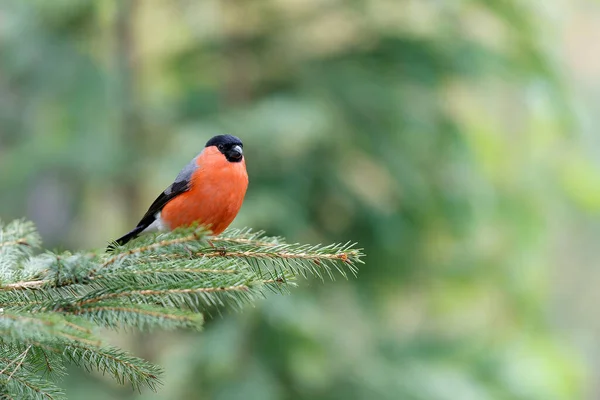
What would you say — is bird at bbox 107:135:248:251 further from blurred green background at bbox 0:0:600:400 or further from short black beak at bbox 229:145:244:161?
blurred green background at bbox 0:0:600:400

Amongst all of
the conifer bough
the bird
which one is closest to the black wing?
the bird

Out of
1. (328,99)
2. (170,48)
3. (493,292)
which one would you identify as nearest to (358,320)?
(493,292)

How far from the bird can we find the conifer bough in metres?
1.04

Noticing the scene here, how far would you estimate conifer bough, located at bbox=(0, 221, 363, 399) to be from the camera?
1.93m

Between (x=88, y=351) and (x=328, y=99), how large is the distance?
542 cm

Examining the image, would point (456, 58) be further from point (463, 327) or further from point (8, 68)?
point (8, 68)

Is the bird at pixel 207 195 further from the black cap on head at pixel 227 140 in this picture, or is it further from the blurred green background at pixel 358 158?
the blurred green background at pixel 358 158

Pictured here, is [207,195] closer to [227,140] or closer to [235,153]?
[235,153]

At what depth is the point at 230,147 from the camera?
146 inches

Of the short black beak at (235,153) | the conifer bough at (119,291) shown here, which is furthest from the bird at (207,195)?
the conifer bough at (119,291)

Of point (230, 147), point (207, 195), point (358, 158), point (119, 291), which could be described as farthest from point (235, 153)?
point (358, 158)

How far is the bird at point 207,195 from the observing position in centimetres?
341

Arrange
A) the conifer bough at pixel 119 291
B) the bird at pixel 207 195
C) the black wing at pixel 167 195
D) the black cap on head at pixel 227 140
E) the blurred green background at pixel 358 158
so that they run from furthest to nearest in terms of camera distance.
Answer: the blurred green background at pixel 358 158 → the black cap on head at pixel 227 140 → the black wing at pixel 167 195 → the bird at pixel 207 195 → the conifer bough at pixel 119 291

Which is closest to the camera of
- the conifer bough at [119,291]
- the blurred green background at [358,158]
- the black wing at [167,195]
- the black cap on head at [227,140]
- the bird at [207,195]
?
the conifer bough at [119,291]
